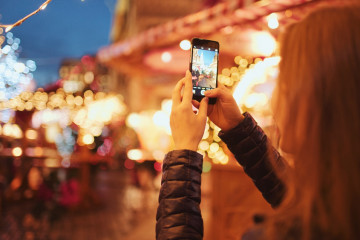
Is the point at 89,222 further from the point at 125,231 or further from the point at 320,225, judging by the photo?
the point at 320,225

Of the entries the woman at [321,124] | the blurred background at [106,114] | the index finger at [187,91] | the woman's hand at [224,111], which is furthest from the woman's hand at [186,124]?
the blurred background at [106,114]

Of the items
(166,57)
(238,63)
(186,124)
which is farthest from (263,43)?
(186,124)

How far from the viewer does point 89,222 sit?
564cm

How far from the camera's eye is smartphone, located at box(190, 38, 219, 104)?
136 centimetres

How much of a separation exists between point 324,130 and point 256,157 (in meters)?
0.59

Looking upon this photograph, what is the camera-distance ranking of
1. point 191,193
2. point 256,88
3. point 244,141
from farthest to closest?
1. point 256,88
2. point 244,141
3. point 191,193

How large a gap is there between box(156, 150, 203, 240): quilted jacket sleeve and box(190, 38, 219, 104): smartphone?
36 centimetres

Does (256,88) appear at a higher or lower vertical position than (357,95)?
higher

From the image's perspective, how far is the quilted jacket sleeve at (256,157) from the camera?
132 cm

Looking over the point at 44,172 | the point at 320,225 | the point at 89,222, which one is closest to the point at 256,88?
the point at 320,225

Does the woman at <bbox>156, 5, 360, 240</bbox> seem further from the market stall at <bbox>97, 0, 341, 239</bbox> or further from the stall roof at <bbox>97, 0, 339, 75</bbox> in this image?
the stall roof at <bbox>97, 0, 339, 75</bbox>

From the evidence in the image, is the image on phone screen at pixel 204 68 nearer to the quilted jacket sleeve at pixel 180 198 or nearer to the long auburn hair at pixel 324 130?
the quilted jacket sleeve at pixel 180 198

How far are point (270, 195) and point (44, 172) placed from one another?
8.20 metres

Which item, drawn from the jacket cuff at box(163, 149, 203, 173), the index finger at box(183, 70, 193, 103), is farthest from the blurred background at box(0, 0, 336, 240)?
the jacket cuff at box(163, 149, 203, 173)
